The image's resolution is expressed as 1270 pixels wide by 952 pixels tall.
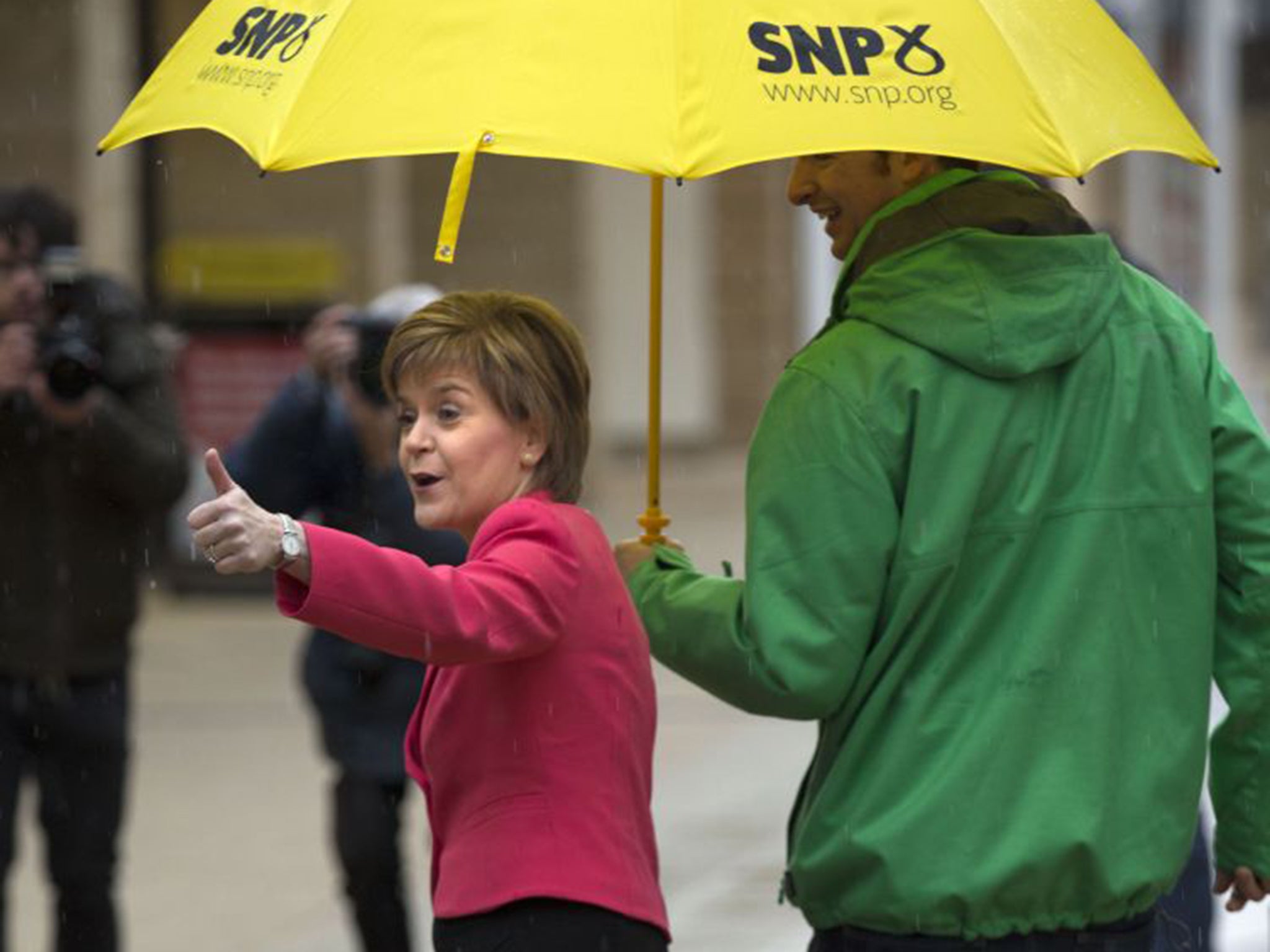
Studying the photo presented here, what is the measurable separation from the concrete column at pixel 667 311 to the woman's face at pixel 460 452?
1829 centimetres

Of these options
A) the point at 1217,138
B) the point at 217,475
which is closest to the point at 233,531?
the point at 217,475

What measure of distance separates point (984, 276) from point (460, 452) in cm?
74

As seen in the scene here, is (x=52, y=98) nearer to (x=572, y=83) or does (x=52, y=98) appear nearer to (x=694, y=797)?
(x=694, y=797)

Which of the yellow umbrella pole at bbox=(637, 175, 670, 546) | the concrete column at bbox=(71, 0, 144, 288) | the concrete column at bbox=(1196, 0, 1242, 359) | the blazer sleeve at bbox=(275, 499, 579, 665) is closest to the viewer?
the blazer sleeve at bbox=(275, 499, 579, 665)

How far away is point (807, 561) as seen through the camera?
Answer: 336cm

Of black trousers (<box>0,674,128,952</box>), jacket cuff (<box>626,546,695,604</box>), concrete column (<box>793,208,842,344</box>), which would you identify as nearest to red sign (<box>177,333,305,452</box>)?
concrete column (<box>793,208,842,344</box>)

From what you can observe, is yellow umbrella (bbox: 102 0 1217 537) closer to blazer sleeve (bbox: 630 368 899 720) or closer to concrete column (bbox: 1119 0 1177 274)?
blazer sleeve (bbox: 630 368 899 720)

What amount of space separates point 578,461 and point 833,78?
2.23 ft

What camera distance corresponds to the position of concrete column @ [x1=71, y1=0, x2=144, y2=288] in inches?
554

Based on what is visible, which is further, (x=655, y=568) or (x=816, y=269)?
(x=816, y=269)

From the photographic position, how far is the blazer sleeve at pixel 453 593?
128 inches

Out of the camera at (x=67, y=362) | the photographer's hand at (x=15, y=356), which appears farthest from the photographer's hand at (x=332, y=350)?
the photographer's hand at (x=15, y=356)

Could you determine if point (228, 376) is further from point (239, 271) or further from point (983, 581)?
point (983, 581)

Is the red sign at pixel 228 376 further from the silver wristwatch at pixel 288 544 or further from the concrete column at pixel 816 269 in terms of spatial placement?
the silver wristwatch at pixel 288 544
